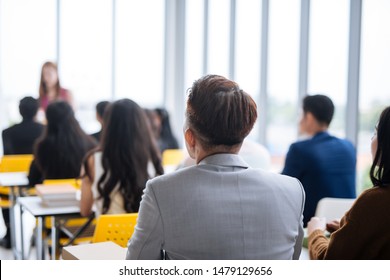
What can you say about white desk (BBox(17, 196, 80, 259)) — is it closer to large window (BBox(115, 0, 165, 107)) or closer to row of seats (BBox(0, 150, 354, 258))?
row of seats (BBox(0, 150, 354, 258))

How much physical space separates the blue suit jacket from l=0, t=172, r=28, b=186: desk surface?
1873 millimetres

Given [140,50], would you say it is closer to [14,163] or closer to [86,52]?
[86,52]

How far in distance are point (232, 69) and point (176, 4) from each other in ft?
6.37

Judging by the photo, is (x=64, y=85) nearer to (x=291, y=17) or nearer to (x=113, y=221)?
(x=291, y=17)

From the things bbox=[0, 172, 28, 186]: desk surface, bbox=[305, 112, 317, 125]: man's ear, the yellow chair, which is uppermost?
bbox=[305, 112, 317, 125]: man's ear

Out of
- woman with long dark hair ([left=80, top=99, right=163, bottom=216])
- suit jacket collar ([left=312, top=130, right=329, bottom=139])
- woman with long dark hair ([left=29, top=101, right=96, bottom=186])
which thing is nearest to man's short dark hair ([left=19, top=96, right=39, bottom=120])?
woman with long dark hair ([left=29, top=101, right=96, bottom=186])

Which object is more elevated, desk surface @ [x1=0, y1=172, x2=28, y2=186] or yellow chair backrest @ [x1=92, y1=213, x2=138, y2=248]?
yellow chair backrest @ [x1=92, y1=213, x2=138, y2=248]

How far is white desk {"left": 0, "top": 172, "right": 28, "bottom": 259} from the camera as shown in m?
4.21

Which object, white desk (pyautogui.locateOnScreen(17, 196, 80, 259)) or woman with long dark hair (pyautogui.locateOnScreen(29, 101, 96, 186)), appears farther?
woman with long dark hair (pyautogui.locateOnScreen(29, 101, 96, 186))

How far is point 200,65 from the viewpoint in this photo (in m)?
7.89

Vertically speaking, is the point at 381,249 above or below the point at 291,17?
below

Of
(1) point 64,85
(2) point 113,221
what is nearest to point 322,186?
(2) point 113,221

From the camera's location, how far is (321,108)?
3766 mm

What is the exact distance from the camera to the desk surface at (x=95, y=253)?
1819 mm
